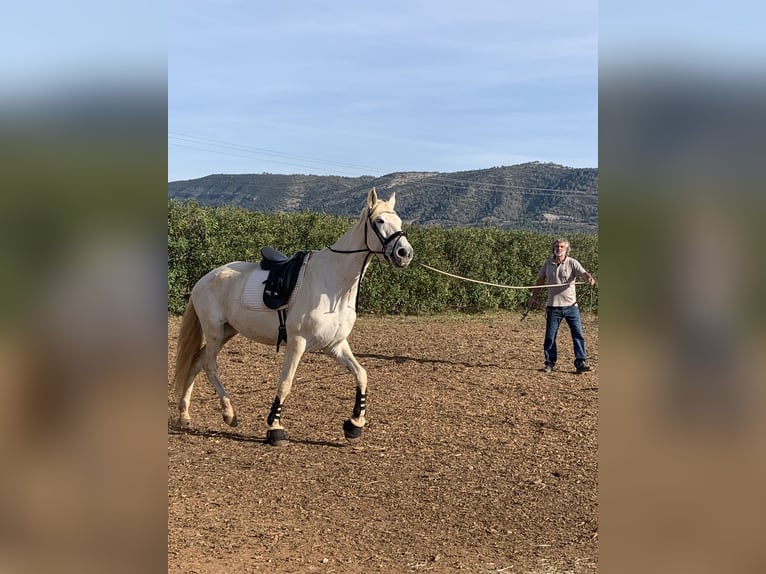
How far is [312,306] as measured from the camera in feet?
19.4

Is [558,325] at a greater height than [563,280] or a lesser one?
lesser

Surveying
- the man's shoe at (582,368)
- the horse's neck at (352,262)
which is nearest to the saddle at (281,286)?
the horse's neck at (352,262)

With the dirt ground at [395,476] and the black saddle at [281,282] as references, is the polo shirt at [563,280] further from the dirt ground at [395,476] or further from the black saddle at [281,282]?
the black saddle at [281,282]

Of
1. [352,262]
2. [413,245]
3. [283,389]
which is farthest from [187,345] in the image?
[413,245]

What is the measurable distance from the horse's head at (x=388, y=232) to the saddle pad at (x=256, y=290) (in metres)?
0.80

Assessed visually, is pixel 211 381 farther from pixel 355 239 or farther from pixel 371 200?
pixel 371 200

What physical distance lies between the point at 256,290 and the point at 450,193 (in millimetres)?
63917

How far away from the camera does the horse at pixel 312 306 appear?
5773mm

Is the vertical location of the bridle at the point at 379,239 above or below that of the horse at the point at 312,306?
above
